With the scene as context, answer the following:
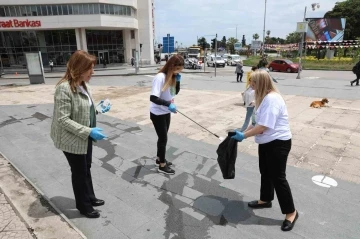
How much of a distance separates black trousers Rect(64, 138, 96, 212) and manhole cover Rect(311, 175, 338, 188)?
3.01 m

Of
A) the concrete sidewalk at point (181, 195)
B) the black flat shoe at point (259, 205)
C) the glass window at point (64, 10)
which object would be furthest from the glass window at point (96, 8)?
the black flat shoe at point (259, 205)

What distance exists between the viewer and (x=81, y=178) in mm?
2699

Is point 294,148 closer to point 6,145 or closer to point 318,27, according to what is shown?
point 6,145

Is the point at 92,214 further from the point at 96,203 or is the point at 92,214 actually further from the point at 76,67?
the point at 76,67

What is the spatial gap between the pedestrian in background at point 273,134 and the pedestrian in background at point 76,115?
1531mm

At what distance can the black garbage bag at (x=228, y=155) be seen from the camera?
2.78m

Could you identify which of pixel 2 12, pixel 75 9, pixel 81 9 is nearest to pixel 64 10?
pixel 75 9

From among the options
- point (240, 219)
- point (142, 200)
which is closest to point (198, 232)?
point (240, 219)

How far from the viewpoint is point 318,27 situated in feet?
128

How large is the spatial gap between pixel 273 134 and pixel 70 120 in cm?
194

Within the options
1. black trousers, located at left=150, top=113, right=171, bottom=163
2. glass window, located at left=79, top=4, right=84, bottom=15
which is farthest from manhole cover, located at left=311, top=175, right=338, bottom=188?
glass window, located at left=79, top=4, right=84, bottom=15

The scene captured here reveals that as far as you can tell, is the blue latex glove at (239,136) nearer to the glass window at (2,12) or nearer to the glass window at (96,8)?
the glass window at (96,8)

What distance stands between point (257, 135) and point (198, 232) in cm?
116

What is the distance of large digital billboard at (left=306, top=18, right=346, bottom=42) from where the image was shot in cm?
3872
